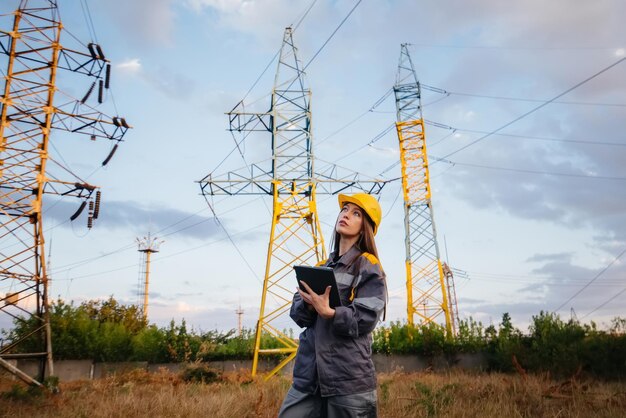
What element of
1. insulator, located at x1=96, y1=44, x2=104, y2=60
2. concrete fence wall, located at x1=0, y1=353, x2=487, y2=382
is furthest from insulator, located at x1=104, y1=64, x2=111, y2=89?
concrete fence wall, located at x1=0, y1=353, x2=487, y2=382

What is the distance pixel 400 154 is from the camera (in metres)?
21.4

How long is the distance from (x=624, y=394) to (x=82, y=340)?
18.7 metres

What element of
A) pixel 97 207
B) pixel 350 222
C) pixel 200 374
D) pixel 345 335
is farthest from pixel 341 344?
pixel 97 207

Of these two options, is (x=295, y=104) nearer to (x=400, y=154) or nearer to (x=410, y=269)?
(x=400, y=154)

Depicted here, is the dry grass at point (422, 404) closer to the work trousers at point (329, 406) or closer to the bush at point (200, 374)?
the work trousers at point (329, 406)

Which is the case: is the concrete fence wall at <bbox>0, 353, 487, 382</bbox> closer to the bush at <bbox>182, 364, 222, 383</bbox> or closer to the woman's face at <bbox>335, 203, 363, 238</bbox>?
the bush at <bbox>182, 364, 222, 383</bbox>

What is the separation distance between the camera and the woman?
2.65m

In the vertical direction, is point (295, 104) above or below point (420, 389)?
above

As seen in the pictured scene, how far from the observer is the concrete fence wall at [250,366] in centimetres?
1681

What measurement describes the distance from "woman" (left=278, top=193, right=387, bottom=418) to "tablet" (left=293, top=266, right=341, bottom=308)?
44 millimetres

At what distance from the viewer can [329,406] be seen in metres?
2.69

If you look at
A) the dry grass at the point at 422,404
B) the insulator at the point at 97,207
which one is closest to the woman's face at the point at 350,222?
the dry grass at the point at 422,404

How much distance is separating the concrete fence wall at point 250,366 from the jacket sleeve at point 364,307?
13980 mm

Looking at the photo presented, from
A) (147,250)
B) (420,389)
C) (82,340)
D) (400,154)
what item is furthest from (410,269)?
(147,250)
